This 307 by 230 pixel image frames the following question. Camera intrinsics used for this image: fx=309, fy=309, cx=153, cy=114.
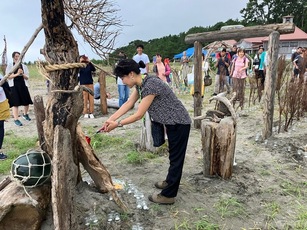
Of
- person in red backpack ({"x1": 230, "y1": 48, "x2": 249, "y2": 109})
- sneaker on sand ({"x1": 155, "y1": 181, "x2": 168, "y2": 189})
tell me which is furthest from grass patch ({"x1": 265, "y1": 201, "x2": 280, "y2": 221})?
person in red backpack ({"x1": 230, "y1": 48, "x2": 249, "y2": 109})

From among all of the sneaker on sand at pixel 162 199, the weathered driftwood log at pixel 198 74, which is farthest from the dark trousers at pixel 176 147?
the weathered driftwood log at pixel 198 74

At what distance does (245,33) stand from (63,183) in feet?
14.9

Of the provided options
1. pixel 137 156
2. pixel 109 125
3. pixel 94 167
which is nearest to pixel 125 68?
pixel 109 125

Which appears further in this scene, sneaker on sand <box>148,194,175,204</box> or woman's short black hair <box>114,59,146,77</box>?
sneaker on sand <box>148,194,175,204</box>

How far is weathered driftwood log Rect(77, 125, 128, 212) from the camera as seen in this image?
2965 mm

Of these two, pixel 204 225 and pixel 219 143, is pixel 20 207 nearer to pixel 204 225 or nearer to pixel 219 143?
pixel 204 225

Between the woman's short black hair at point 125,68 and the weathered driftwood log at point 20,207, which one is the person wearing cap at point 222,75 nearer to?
the woman's short black hair at point 125,68

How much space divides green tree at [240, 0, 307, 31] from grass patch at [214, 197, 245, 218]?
47837 mm

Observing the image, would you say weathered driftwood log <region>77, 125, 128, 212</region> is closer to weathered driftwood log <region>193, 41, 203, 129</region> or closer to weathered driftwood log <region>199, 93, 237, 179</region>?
weathered driftwood log <region>199, 93, 237, 179</region>

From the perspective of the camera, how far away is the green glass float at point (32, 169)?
2.58 meters

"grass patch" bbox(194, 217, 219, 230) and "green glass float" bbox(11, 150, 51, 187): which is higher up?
"green glass float" bbox(11, 150, 51, 187)

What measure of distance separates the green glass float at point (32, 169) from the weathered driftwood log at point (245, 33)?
4212 millimetres

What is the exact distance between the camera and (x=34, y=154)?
2682 mm

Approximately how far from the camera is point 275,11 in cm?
4997
